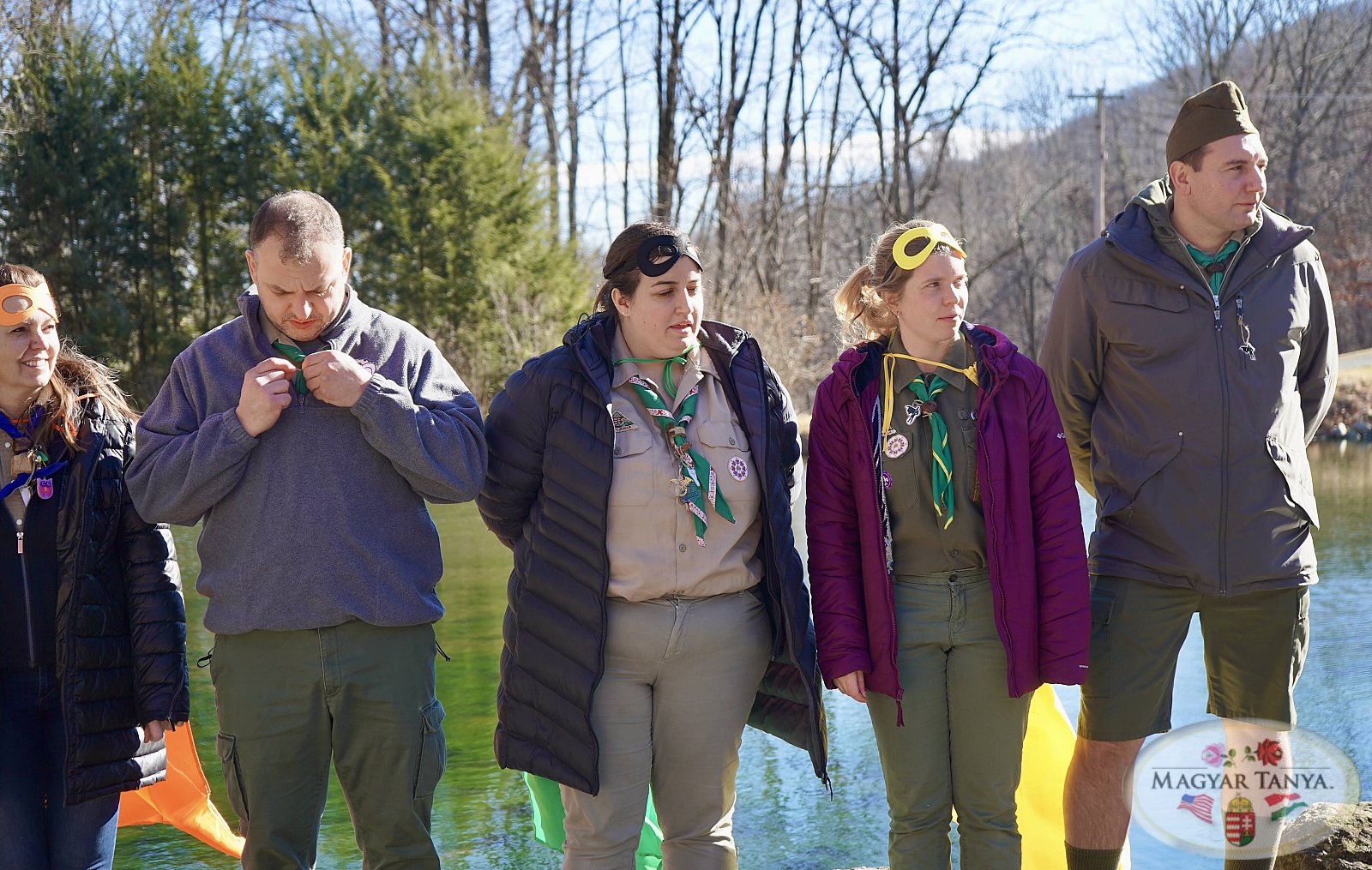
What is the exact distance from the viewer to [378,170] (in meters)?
15.6

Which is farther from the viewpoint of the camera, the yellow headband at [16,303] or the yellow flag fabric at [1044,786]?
the yellow flag fabric at [1044,786]

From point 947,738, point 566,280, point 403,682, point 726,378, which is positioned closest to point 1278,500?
point 947,738

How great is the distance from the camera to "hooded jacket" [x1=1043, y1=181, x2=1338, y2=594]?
2840 millimetres

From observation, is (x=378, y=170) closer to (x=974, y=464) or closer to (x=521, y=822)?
(x=521, y=822)

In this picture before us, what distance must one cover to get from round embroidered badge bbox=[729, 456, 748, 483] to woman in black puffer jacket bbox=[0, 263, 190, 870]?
1.30 meters

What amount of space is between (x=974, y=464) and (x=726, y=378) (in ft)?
1.97

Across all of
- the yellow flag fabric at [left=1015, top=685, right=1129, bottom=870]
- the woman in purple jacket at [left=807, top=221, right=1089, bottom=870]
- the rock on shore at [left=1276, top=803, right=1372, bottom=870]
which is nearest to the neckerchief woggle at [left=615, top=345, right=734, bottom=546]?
the woman in purple jacket at [left=807, top=221, right=1089, bottom=870]

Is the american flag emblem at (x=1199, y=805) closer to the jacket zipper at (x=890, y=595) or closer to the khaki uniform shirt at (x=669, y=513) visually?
the jacket zipper at (x=890, y=595)

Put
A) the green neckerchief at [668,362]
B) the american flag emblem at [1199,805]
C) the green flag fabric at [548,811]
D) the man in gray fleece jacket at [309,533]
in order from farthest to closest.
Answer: the american flag emblem at [1199,805], the green flag fabric at [548,811], the green neckerchief at [668,362], the man in gray fleece jacket at [309,533]

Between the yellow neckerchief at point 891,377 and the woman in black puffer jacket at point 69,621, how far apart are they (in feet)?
5.50

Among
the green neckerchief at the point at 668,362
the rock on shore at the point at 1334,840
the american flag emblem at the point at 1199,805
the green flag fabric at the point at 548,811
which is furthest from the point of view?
the american flag emblem at the point at 1199,805

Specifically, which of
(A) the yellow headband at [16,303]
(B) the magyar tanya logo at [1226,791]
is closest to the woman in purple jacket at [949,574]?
(B) the magyar tanya logo at [1226,791]

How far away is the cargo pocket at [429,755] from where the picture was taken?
252cm

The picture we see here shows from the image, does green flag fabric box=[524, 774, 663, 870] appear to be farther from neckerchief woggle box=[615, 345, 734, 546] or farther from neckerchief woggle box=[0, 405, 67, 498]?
neckerchief woggle box=[0, 405, 67, 498]
